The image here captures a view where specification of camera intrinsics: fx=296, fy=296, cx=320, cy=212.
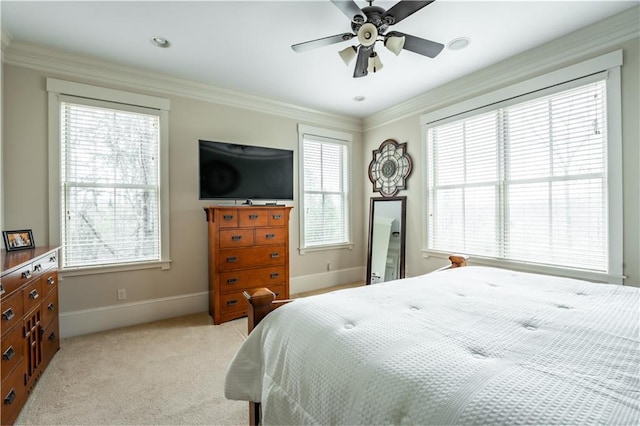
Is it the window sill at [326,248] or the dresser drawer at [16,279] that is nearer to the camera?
the dresser drawer at [16,279]

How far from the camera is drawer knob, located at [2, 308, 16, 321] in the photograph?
1.64 metres

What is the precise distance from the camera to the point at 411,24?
2420mm

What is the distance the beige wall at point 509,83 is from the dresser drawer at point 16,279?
3.85 metres

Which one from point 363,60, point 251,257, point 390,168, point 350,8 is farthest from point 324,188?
point 350,8

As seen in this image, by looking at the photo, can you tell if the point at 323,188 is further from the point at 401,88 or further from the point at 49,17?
the point at 49,17

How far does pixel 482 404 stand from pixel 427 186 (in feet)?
11.3

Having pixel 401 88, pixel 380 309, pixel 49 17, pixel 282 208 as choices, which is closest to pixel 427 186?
pixel 401 88

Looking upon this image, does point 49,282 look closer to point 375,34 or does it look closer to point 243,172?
point 243,172

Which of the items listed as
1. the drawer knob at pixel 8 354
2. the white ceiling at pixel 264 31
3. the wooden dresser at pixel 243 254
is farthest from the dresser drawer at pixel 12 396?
the white ceiling at pixel 264 31

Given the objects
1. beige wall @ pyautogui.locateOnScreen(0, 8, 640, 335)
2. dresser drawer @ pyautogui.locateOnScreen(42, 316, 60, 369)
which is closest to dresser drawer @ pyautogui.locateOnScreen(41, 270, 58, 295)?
dresser drawer @ pyautogui.locateOnScreen(42, 316, 60, 369)

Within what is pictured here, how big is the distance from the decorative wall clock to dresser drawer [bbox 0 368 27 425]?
410 centimetres

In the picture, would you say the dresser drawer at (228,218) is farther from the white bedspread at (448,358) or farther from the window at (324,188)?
the white bedspread at (448,358)

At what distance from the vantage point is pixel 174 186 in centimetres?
338

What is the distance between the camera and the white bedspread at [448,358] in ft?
2.46
